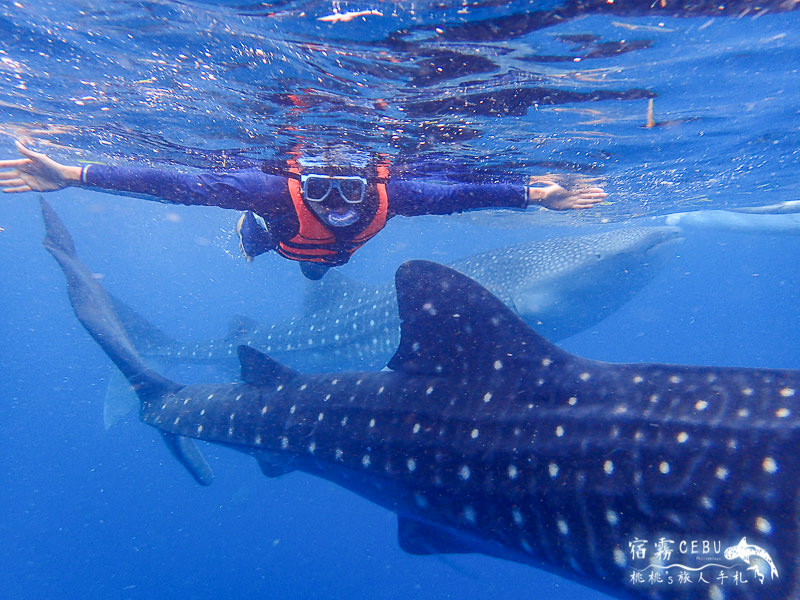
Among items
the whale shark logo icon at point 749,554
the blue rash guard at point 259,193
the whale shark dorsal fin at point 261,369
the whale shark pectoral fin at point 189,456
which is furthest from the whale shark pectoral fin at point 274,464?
the whale shark logo icon at point 749,554

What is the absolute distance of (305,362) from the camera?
1013 cm

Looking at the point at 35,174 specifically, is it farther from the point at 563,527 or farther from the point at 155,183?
the point at 563,527

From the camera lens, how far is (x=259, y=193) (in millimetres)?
5445

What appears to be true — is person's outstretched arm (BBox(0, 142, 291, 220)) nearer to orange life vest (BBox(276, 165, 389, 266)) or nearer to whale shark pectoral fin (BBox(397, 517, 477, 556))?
orange life vest (BBox(276, 165, 389, 266))

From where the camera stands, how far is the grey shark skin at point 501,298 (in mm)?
8750

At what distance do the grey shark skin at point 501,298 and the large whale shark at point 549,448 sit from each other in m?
4.66

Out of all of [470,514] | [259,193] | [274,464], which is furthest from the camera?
[259,193]

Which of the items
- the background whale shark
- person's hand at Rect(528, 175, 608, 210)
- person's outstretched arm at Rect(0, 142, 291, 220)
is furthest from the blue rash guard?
the background whale shark

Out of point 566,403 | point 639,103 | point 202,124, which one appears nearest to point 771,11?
point 639,103

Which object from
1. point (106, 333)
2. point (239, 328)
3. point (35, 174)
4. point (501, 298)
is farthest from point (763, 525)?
point (239, 328)

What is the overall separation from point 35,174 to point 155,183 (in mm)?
1077

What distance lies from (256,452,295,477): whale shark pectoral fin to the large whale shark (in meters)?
0.03

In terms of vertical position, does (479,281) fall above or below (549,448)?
below

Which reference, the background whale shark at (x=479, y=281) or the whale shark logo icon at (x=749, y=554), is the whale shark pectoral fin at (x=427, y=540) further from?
the background whale shark at (x=479, y=281)
